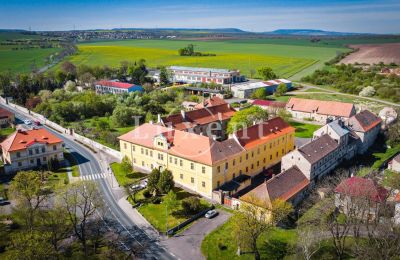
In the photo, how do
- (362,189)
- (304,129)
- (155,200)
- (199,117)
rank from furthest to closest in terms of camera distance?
(304,129), (199,117), (155,200), (362,189)

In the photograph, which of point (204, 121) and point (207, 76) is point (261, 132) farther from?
point (207, 76)

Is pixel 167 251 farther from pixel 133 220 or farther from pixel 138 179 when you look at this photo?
pixel 138 179

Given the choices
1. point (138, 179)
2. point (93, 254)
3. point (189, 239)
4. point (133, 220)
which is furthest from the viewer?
point (138, 179)

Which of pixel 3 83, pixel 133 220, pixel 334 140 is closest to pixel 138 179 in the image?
pixel 133 220

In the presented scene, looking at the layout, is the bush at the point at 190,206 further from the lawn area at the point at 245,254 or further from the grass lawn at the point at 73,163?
the grass lawn at the point at 73,163

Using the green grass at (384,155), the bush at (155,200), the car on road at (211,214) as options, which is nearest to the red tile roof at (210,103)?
the green grass at (384,155)

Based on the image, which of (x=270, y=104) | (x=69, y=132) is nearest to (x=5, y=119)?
(x=69, y=132)
